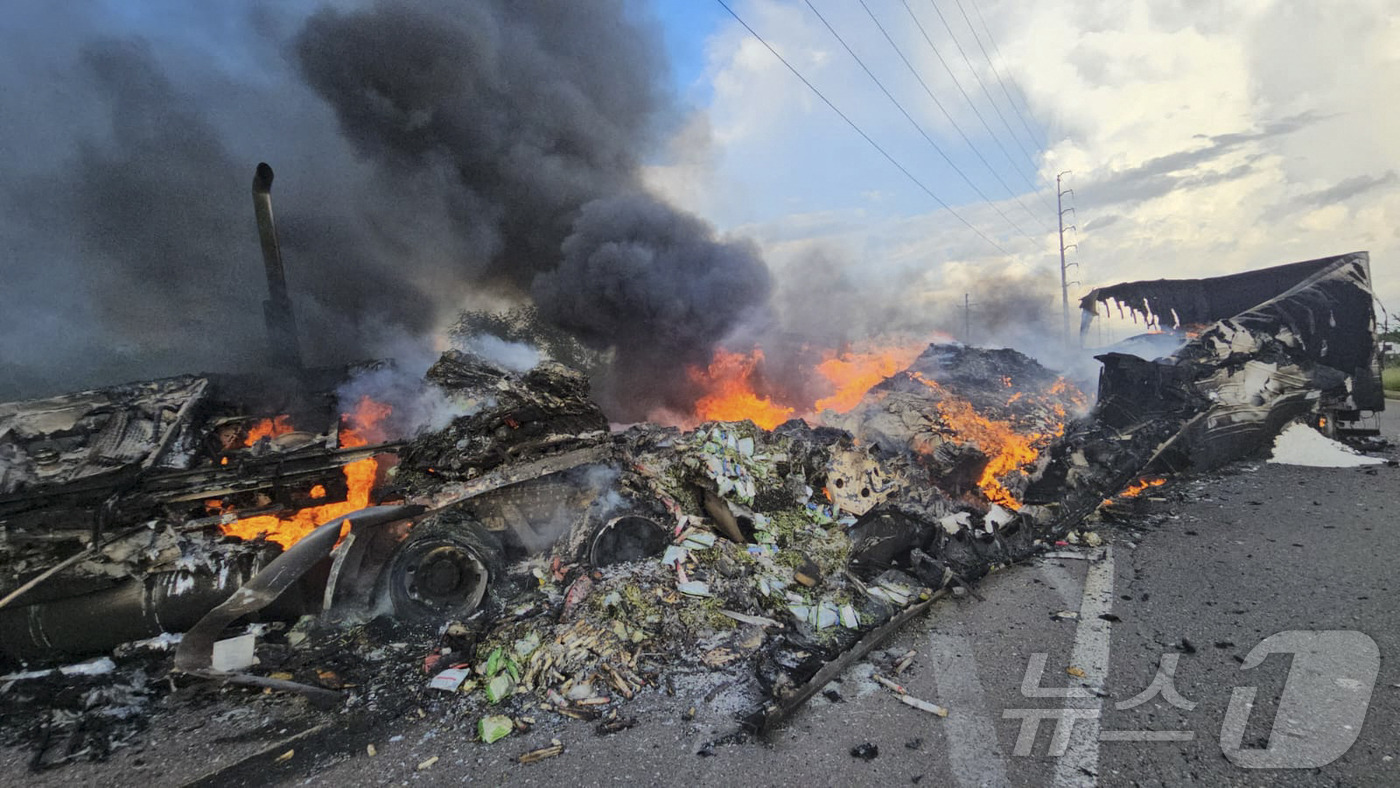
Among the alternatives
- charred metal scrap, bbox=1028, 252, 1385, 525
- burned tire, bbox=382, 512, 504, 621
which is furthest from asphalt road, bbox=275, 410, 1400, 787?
charred metal scrap, bbox=1028, 252, 1385, 525

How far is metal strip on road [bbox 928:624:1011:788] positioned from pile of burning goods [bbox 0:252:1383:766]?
390mm

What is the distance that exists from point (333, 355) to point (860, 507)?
11.2 m

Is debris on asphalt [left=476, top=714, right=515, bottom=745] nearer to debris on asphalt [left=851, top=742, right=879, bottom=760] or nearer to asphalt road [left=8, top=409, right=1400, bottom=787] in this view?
asphalt road [left=8, top=409, right=1400, bottom=787]

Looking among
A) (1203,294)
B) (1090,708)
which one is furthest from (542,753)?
(1203,294)

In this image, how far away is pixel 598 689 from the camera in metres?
3.41

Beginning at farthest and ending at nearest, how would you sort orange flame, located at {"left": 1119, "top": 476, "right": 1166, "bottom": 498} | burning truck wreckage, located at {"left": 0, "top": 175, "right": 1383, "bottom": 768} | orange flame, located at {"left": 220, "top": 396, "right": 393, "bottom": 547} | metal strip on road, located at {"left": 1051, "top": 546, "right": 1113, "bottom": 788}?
orange flame, located at {"left": 1119, "top": 476, "right": 1166, "bottom": 498} → orange flame, located at {"left": 220, "top": 396, "right": 393, "bottom": 547} → burning truck wreckage, located at {"left": 0, "top": 175, "right": 1383, "bottom": 768} → metal strip on road, located at {"left": 1051, "top": 546, "right": 1113, "bottom": 788}

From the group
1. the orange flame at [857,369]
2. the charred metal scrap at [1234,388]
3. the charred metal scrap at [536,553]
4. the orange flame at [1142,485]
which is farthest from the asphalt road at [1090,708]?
the orange flame at [857,369]

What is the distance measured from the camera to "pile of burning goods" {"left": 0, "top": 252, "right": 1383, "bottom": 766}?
11.8 ft

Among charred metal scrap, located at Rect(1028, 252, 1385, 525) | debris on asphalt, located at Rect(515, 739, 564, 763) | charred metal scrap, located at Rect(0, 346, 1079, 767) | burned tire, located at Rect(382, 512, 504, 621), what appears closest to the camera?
debris on asphalt, located at Rect(515, 739, 564, 763)

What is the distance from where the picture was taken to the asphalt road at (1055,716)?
2.51m

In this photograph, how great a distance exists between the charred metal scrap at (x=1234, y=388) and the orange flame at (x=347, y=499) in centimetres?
682

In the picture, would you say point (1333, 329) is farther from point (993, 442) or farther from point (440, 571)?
point (440, 571)

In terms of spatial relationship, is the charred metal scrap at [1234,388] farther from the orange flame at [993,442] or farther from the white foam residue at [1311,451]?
the orange flame at [993,442]

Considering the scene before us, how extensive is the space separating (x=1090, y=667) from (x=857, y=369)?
9.27m
